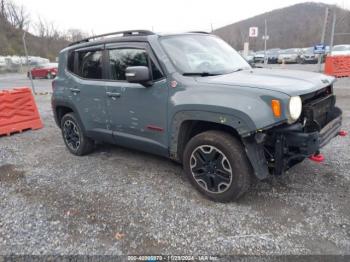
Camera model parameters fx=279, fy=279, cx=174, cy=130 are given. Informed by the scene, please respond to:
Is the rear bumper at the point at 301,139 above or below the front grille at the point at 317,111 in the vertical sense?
below

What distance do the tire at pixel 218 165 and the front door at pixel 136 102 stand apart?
0.46 metres

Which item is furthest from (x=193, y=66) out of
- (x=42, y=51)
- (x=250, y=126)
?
(x=42, y=51)

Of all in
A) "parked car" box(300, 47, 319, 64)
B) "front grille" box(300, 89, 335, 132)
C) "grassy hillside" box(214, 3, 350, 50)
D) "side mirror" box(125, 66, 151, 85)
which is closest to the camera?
"front grille" box(300, 89, 335, 132)

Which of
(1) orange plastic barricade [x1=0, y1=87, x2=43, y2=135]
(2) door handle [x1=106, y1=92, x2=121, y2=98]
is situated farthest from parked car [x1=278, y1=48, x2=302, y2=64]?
(2) door handle [x1=106, y1=92, x2=121, y2=98]

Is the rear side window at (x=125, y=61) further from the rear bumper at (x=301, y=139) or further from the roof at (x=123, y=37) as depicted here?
the rear bumper at (x=301, y=139)

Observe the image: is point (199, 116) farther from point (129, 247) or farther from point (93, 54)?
point (93, 54)

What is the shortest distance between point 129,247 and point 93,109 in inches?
91.3

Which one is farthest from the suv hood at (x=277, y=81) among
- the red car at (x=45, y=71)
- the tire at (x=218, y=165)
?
the red car at (x=45, y=71)

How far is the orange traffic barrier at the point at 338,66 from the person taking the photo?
13.9 metres

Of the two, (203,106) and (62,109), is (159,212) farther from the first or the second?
(62,109)

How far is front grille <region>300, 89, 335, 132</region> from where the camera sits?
9.30 feet

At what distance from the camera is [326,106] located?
3283 millimetres

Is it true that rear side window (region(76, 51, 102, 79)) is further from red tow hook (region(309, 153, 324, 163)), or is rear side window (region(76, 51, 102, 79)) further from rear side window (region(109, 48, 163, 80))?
red tow hook (region(309, 153, 324, 163))

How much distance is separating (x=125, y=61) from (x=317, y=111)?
241 cm
